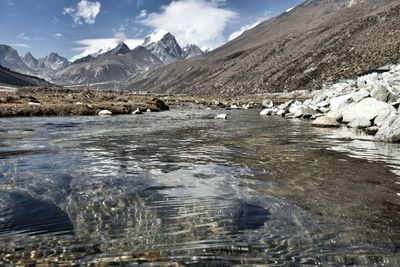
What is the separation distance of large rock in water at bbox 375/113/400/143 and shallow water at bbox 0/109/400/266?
3290 mm

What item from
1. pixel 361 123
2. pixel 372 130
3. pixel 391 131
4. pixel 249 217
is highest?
pixel 391 131

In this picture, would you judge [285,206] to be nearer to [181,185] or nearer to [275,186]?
[275,186]

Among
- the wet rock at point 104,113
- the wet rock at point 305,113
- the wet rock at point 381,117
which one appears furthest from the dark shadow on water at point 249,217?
the wet rock at point 104,113

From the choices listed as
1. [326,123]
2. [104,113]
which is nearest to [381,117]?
[326,123]

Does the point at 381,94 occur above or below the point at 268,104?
above

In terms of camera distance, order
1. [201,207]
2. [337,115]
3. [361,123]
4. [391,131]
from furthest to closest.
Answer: [337,115], [361,123], [391,131], [201,207]

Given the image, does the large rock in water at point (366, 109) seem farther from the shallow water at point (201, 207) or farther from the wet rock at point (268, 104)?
the wet rock at point (268, 104)

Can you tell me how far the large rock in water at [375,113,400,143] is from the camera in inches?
734

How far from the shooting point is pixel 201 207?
8.40 meters

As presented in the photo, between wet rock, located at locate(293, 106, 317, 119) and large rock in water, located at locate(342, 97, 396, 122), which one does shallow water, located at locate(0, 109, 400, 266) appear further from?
wet rock, located at locate(293, 106, 317, 119)

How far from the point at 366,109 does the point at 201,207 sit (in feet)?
73.6

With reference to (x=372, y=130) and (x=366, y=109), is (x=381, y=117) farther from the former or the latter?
(x=366, y=109)

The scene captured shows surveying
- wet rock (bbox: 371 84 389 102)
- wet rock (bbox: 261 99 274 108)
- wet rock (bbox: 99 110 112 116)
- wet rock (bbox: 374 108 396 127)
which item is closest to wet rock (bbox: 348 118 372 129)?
wet rock (bbox: 374 108 396 127)

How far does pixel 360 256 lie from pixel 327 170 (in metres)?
6.64
